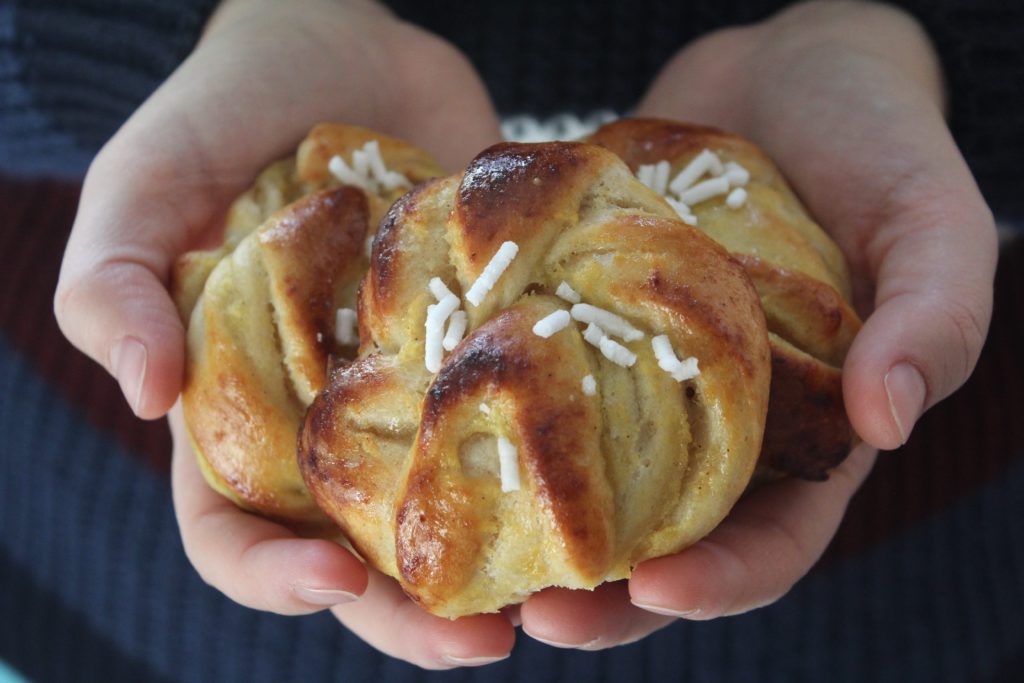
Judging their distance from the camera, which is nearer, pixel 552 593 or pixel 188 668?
pixel 552 593

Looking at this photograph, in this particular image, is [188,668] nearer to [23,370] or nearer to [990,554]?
[23,370]

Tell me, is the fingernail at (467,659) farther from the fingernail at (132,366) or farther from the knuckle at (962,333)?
the knuckle at (962,333)

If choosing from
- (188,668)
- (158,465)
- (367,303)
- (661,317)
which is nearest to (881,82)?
(661,317)

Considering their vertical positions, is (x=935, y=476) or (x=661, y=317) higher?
(x=661, y=317)

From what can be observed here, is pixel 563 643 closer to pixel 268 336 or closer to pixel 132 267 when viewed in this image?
pixel 268 336

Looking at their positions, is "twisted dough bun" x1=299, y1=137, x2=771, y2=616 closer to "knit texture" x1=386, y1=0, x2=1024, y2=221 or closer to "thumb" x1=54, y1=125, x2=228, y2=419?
"thumb" x1=54, y1=125, x2=228, y2=419

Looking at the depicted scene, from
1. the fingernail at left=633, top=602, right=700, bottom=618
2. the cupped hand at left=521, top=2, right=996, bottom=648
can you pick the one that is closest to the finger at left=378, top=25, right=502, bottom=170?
the cupped hand at left=521, top=2, right=996, bottom=648

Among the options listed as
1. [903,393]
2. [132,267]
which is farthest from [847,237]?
[132,267]
